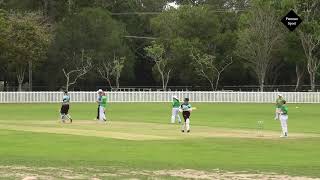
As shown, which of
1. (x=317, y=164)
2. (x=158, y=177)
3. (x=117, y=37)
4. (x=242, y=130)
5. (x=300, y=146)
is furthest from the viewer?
(x=117, y=37)

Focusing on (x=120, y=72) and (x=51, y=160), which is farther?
(x=120, y=72)

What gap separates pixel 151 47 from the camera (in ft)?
225

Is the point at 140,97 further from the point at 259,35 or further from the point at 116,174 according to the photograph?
the point at 116,174

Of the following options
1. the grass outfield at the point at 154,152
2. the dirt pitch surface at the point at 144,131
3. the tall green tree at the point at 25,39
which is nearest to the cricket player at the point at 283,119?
the dirt pitch surface at the point at 144,131

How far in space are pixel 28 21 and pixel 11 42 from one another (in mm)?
2552

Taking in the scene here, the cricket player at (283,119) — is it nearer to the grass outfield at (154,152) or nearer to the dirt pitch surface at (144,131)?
the dirt pitch surface at (144,131)

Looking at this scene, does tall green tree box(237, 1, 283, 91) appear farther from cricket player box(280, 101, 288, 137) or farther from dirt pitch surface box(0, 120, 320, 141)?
cricket player box(280, 101, 288, 137)

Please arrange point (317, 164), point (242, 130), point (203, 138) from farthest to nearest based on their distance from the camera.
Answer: point (242, 130), point (203, 138), point (317, 164)

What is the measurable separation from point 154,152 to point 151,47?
49.2 meters

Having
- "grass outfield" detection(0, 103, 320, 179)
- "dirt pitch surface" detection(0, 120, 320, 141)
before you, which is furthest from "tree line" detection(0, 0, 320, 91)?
"grass outfield" detection(0, 103, 320, 179)

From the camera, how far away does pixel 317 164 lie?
16969 mm

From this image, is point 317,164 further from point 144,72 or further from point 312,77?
point 144,72

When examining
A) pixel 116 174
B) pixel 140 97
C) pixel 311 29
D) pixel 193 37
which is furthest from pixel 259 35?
pixel 116 174

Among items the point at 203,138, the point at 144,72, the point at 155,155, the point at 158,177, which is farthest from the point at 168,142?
the point at 144,72
